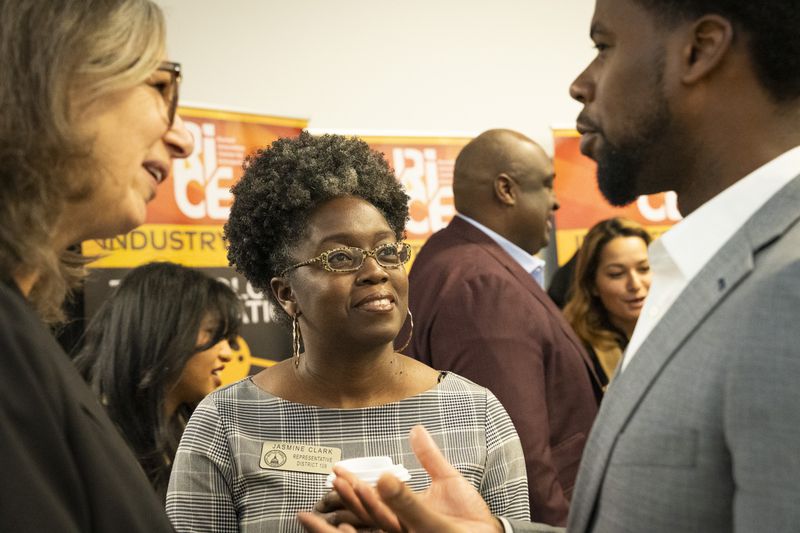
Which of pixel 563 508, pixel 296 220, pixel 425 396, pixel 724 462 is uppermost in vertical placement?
pixel 296 220

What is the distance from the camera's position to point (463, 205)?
3645 mm

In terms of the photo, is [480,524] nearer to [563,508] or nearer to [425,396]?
[425,396]

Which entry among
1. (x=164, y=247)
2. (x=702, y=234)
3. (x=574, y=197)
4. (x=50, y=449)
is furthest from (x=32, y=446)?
(x=574, y=197)

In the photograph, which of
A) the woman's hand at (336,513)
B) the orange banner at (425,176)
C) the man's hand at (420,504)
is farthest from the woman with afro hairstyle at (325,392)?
the orange banner at (425,176)

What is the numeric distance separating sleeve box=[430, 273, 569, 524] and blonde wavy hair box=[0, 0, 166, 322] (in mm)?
1726

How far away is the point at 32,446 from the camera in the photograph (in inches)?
41.0

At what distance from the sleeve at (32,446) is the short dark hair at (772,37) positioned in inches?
40.1

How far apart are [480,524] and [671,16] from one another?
0.89m

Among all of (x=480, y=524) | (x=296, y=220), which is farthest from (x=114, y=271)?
(x=480, y=524)

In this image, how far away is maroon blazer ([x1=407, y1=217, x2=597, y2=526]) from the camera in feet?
8.82

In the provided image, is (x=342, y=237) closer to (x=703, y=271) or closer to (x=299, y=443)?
(x=299, y=443)

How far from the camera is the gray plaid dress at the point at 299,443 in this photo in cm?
200

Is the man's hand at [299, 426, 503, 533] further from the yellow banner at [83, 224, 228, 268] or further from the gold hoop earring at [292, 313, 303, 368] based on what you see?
the yellow banner at [83, 224, 228, 268]

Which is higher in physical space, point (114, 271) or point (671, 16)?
point (671, 16)
